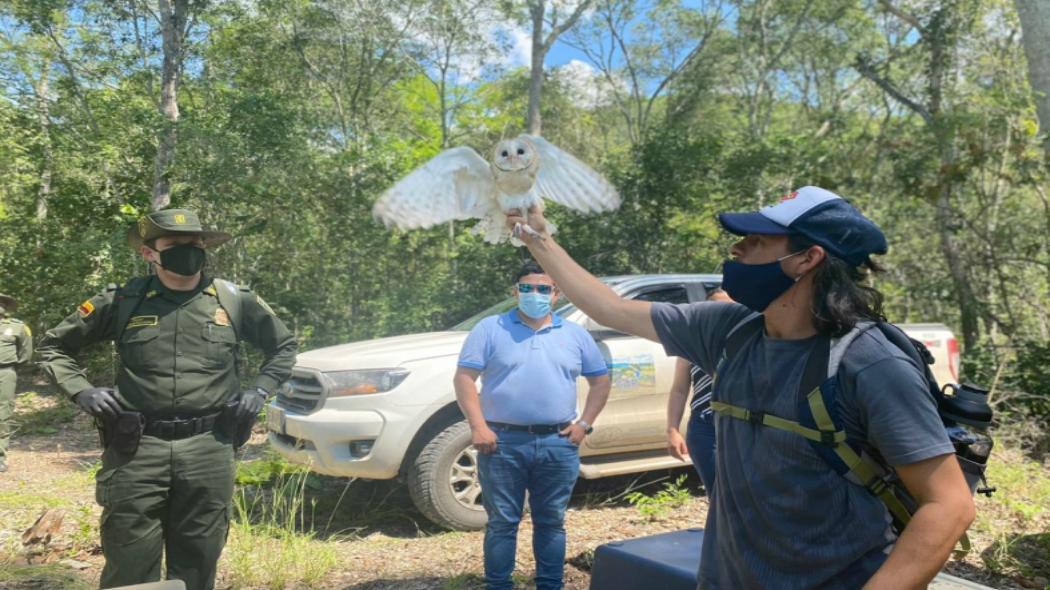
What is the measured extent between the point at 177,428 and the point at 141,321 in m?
0.51

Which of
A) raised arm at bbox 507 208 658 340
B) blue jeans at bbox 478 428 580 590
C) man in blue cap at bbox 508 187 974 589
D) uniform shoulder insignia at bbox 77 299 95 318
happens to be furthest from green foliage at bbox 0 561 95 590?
man in blue cap at bbox 508 187 974 589

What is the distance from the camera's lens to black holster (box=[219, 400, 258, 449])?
132 inches

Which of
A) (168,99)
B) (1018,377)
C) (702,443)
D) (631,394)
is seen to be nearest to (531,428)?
(702,443)

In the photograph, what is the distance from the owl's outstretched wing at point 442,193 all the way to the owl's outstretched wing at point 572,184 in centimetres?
18

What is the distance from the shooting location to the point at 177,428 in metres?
3.21

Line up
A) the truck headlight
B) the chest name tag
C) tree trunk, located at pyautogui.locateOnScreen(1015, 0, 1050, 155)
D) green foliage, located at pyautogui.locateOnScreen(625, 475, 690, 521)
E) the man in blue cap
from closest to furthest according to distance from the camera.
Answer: the man in blue cap
the chest name tag
the truck headlight
green foliage, located at pyautogui.locateOnScreen(625, 475, 690, 521)
tree trunk, located at pyautogui.locateOnScreen(1015, 0, 1050, 155)

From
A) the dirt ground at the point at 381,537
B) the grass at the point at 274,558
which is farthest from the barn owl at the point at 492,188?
the grass at the point at 274,558

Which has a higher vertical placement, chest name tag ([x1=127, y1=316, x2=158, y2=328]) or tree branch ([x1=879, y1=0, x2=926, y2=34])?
tree branch ([x1=879, y1=0, x2=926, y2=34])

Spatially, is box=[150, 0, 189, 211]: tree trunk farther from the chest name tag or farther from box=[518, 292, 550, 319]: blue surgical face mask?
box=[518, 292, 550, 319]: blue surgical face mask

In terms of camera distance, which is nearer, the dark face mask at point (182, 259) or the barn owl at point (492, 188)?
the barn owl at point (492, 188)

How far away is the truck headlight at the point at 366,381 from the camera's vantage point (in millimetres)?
4906

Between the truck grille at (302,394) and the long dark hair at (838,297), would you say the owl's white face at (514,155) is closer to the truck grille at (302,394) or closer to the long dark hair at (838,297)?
the long dark hair at (838,297)

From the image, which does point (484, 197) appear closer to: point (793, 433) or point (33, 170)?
point (793, 433)

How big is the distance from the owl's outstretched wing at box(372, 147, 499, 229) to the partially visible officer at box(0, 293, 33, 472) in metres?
7.46
